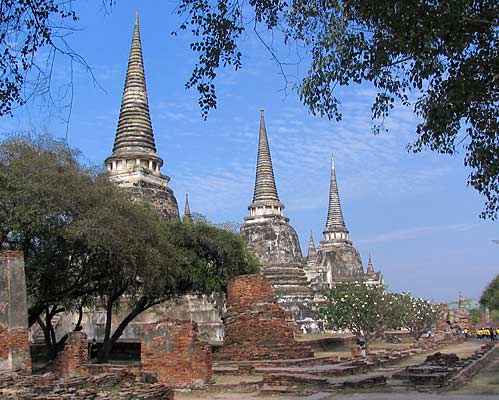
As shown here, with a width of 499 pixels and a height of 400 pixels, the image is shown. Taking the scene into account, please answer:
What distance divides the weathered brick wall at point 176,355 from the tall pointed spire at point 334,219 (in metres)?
48.4

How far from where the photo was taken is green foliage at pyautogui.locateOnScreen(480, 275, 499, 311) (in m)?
63.3

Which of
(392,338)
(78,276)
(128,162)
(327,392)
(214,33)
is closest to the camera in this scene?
(214,33)

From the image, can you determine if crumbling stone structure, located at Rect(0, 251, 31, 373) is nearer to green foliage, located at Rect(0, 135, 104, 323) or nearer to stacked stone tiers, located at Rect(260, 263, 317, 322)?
green foliage, located at Rect(0, 135, 104, 323)

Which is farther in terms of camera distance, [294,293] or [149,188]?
[294,293]

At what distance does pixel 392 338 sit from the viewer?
4275 centimetres

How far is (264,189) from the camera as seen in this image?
45344mm

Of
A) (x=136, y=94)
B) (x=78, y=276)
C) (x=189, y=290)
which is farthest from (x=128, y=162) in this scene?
(x=78, y=276)

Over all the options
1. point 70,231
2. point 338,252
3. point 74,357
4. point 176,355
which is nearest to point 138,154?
point 70,231

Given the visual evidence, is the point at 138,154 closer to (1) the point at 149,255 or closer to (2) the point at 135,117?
(2) the point at 135,117

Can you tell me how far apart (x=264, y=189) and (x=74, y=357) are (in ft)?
103

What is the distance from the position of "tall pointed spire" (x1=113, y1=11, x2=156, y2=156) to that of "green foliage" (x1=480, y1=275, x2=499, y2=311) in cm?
4398

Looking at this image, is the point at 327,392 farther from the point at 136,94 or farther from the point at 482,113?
the point at 136,94

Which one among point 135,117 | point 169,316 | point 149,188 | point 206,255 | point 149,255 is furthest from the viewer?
point 135,117

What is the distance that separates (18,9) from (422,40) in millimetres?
4514
